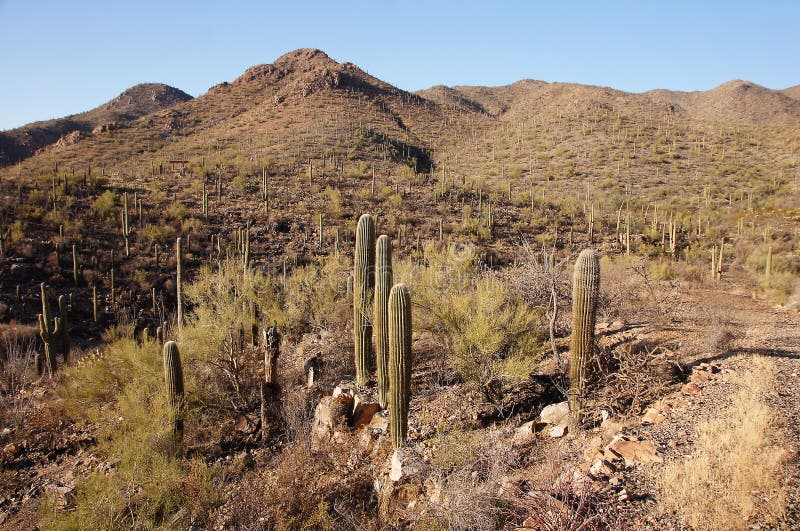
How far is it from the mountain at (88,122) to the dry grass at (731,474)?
178ft

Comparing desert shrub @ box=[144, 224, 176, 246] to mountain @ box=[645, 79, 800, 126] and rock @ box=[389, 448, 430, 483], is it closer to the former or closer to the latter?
rock @ box=[389, 448, 430, 483]

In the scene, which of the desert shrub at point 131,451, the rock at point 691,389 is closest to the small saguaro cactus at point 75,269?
the desert shrub at point 131,451

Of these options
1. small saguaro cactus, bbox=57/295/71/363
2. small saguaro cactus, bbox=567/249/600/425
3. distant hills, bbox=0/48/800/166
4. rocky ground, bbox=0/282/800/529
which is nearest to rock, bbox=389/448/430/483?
rocky ground, bbox=0/282/800/529

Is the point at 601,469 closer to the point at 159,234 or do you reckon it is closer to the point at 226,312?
the point at 226,312

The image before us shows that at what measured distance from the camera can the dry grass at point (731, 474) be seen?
467cm

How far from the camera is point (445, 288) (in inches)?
481

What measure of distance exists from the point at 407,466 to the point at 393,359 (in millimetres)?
1825

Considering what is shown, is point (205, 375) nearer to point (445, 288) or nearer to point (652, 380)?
point (445, 288)

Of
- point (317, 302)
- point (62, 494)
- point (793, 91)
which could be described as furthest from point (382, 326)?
point (793, 91)

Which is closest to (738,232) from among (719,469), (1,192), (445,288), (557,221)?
(557,221)

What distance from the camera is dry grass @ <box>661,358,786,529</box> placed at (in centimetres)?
467

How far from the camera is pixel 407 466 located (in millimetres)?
7223

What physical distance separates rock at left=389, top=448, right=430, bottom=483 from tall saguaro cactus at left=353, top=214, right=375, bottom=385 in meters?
3.14

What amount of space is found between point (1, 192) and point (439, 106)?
49870 millimetres
